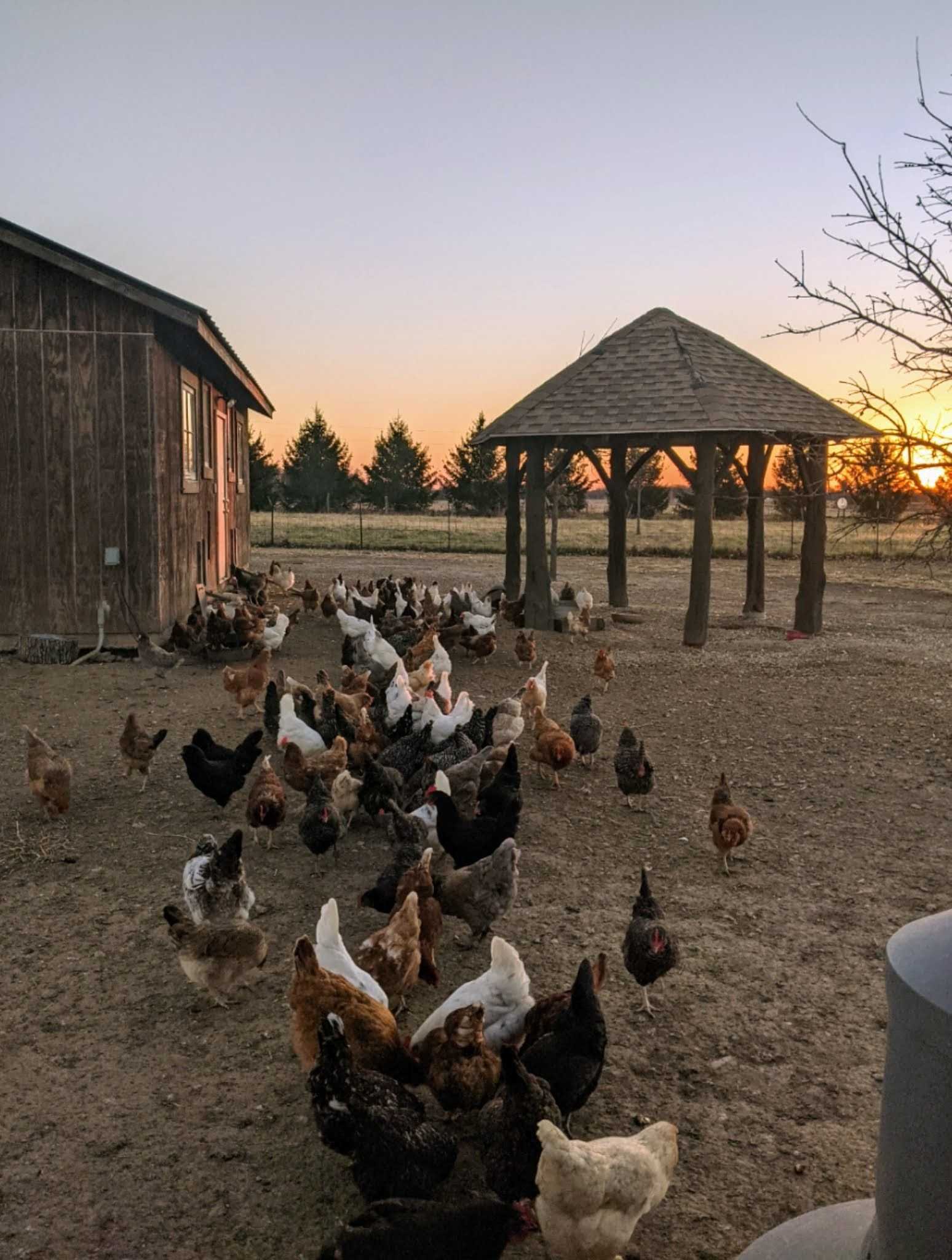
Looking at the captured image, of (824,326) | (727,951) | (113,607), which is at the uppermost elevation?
(824,326)

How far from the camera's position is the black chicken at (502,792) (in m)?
6.30

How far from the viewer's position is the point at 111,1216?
3.13 m

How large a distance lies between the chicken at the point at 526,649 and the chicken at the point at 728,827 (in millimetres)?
6607

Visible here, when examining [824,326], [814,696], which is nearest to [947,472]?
[824,326]

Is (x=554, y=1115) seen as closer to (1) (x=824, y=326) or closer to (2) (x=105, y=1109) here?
(2) (x=105, y=1109)

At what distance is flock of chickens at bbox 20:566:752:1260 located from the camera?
2842 millimetres

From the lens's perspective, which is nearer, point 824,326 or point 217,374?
point 824,326

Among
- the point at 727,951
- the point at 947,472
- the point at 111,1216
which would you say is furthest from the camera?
the point at 727,951

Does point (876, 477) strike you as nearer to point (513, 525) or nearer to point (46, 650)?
point (46, 650)

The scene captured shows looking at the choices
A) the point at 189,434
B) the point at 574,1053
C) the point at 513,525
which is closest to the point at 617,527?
the point at 513,525

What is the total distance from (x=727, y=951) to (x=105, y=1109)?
316 cm

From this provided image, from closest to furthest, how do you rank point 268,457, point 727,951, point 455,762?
point 727,951
point 455,762
point 268,457

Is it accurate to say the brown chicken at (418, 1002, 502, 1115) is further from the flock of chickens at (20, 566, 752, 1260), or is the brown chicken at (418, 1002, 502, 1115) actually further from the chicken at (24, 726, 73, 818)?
the chicken at (24, 726, 73, 818)

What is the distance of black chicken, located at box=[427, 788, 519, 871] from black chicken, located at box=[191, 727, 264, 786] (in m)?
1.90
